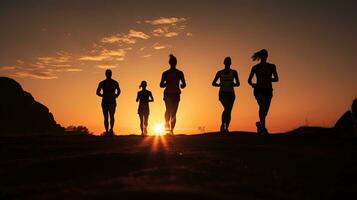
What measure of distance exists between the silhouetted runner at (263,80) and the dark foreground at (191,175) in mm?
3741

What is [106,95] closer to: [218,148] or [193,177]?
[218,148]

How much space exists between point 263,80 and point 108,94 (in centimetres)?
525

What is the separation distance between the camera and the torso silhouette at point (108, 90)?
50.6 feet

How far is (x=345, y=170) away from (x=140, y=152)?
3491mm

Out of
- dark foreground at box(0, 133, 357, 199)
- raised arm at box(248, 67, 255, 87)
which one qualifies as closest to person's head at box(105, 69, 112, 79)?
raised arm at box(248, 67, 255, 87)

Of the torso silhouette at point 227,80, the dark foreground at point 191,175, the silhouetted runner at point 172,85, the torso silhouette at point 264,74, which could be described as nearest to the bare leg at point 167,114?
the silhouetted runner at point 172,85

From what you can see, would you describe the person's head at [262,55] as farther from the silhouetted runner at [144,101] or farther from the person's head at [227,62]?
the silhouetted runner at [144,101]

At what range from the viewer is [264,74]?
12.5 meters

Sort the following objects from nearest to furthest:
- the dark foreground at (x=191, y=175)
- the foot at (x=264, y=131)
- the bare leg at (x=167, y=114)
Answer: the dark foreground at (x=191, y=175), the foot at (x=264, y=131), the bare leg at (x=167, y=114)

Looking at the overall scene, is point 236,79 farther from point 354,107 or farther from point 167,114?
point 354,107

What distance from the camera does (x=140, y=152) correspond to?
8430mm

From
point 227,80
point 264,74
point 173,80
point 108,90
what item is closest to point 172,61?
point 173,80

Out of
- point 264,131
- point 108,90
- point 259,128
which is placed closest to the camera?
point 264,131

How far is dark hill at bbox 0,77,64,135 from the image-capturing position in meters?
55.2
